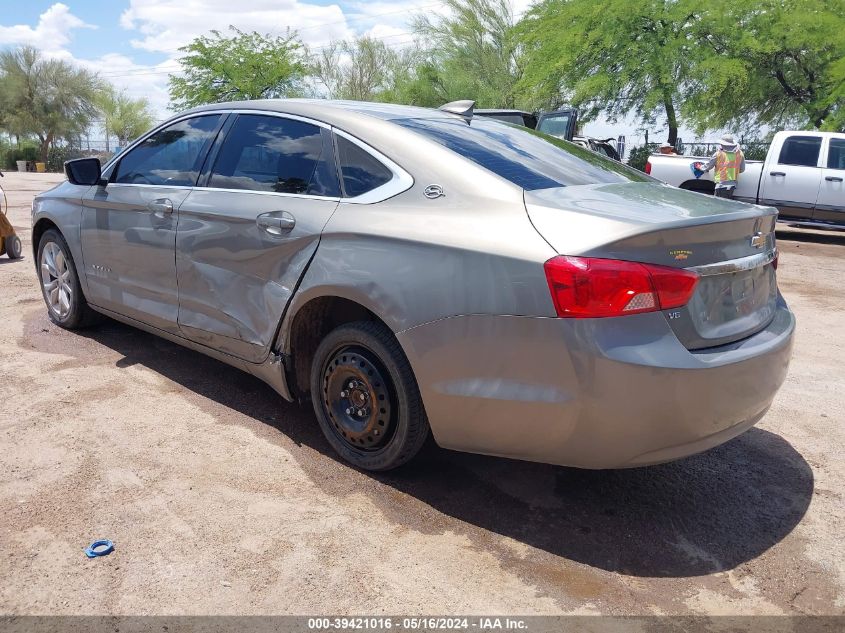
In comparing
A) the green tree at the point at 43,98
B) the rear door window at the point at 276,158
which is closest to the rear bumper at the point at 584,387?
the rear door window at the point at 276,158

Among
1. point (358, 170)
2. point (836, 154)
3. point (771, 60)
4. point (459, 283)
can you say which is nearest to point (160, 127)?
point (358, 170)

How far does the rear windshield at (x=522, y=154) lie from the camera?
3082 mm

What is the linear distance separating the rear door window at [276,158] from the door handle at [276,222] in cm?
14

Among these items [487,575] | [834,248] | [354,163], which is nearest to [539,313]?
[487,575]

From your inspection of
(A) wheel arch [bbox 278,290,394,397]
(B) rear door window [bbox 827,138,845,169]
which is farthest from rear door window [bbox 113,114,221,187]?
(B) rear door window [bbox 827,138,845,169]

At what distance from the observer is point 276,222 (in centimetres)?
342

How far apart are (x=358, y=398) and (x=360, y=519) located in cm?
55

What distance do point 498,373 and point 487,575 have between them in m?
0.73

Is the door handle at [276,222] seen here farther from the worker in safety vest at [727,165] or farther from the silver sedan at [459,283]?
the worker in safety vest at [727,165]

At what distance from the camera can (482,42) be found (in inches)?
1447

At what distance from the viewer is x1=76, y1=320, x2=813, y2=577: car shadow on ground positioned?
2828mm

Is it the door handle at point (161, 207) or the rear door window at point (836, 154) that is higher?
the rear door window at point (836, 154)

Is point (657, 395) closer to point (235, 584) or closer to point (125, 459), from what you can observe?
point (235, 584)

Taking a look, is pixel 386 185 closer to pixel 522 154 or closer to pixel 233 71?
pixel 522 154
